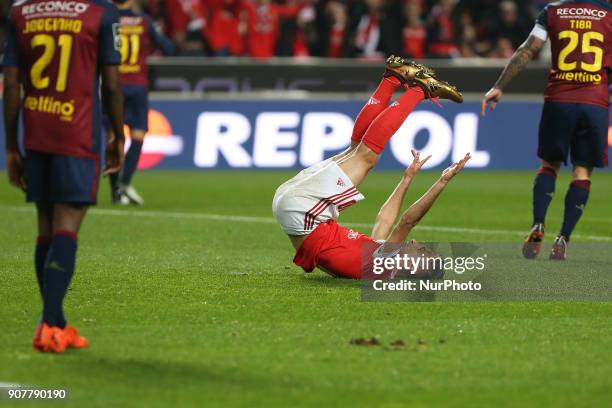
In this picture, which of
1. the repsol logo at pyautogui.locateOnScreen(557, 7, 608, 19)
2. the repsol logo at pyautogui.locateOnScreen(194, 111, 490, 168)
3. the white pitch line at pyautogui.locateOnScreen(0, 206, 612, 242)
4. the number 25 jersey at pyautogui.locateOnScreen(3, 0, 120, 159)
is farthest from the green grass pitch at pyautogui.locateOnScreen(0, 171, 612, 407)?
the repsol logo at pyautogui.locateOnScreen(194, 111, 490, 168)

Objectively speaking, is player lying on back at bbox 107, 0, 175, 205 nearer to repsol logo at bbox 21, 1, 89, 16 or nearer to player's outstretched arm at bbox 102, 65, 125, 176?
player's outstretched arm at bbox 102, 65, 125, 176

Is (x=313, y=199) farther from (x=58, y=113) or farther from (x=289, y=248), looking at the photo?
(x=58, y=113)

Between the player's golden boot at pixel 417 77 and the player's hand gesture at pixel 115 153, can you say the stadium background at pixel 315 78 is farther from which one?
the player's hand gesture at pixel 115 153

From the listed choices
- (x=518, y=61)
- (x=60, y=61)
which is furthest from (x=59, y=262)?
(x=518, y=61)

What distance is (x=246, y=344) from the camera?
21.3 ft

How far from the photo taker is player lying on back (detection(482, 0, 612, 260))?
10188mm

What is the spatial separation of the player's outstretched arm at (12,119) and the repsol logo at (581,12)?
5.28 m

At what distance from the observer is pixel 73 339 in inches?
250

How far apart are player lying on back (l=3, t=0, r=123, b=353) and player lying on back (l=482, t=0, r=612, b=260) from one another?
4562 millimetres

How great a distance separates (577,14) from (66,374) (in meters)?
6.00

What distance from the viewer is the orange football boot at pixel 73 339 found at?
6324mm

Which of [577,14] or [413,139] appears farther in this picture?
[413,139]

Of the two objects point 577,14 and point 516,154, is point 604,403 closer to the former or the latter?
point 577,14

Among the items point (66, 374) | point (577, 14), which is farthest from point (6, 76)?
point (577, 14)
